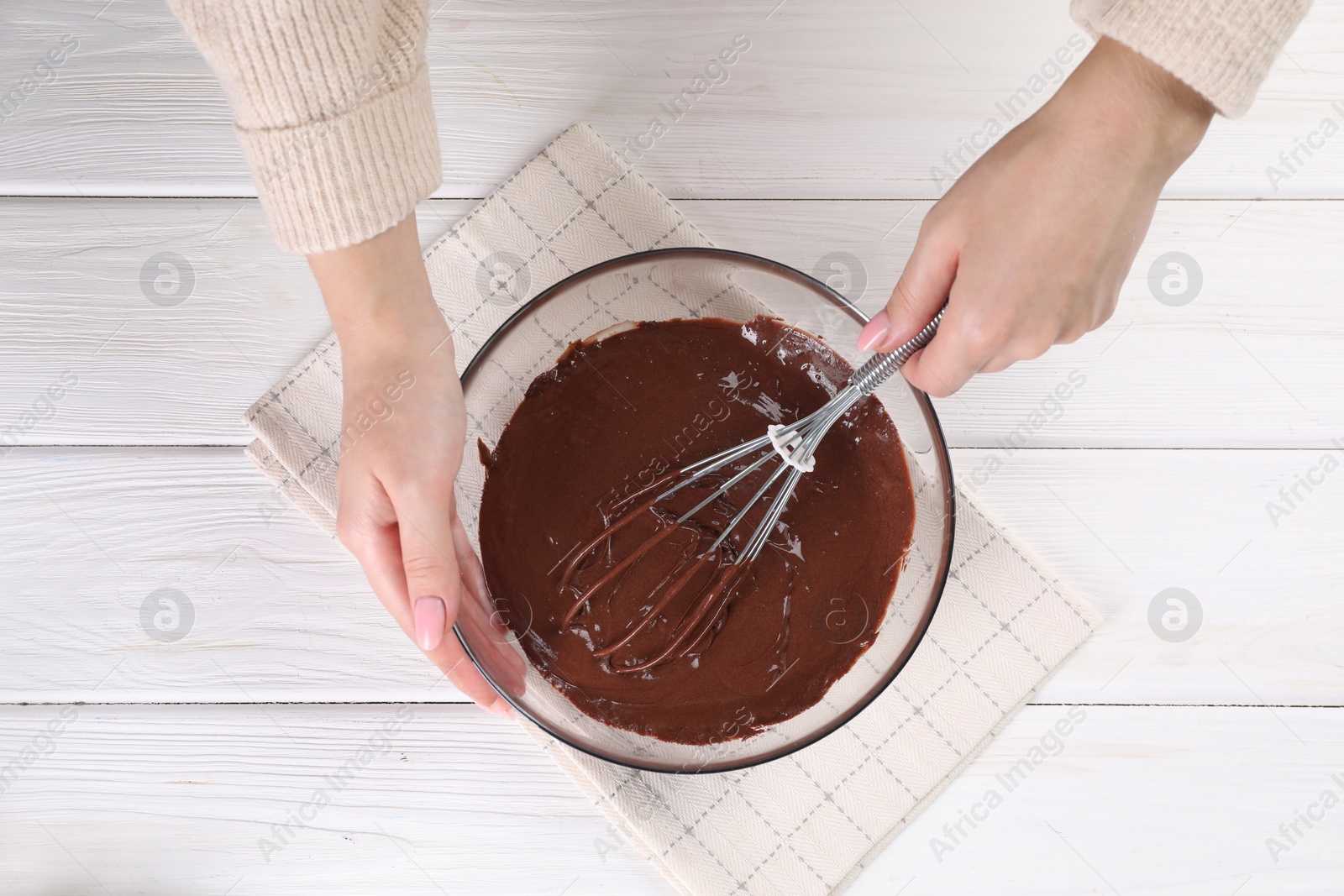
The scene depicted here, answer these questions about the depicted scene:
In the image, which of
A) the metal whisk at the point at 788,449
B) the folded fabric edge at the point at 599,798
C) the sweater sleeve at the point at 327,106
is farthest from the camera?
the folded fabric edge at the point at 599,798

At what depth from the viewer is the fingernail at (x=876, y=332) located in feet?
2.01

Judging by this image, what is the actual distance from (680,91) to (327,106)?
43 centimetres

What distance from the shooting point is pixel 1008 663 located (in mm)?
785

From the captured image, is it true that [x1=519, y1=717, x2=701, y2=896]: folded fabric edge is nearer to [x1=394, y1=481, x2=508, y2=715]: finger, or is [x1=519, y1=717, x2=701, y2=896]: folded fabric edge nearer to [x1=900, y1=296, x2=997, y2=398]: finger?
[x1=394, y1=481, x2=508, y2=715]: finger

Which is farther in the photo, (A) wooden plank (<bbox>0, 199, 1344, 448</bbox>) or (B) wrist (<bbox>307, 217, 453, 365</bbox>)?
(A) wooden plank (<bbox>0, 199, 1344, 448</bbox>)

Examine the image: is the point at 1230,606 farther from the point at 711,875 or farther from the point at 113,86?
the point at 113,86

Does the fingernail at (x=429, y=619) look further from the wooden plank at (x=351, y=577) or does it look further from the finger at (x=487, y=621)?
the wooden plank at (x=351, y=577)

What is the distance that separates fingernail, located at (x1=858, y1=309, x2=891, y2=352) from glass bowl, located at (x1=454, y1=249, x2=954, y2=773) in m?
0.08

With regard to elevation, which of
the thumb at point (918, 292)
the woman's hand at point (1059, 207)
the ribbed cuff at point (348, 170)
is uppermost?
the woman's hand at point (1059, 207)

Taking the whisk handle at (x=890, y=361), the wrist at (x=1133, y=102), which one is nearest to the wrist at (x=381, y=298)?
the whisk handle at (x=890, y=361)

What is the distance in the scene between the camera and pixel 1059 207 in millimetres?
545

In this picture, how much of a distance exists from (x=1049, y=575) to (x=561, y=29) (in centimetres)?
74

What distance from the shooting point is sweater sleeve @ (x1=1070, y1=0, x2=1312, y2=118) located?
0.50m

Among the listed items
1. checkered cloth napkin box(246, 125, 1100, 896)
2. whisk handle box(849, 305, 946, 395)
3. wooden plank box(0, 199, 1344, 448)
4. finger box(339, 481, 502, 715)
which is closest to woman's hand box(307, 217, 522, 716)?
finger box(339, 481, 502, 715)
